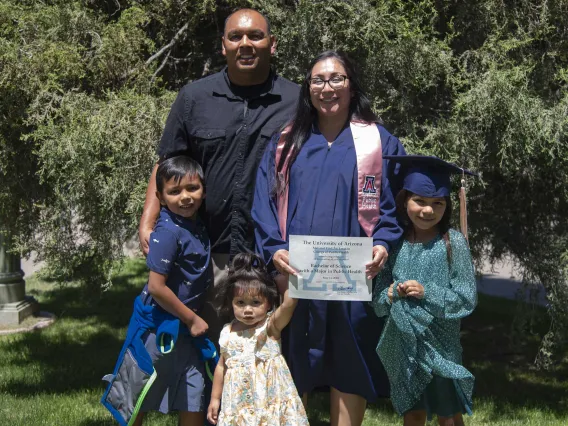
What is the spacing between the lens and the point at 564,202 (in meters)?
5.39

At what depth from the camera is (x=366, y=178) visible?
3305mm

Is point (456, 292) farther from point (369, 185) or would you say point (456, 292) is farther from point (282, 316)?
point (282, 316)

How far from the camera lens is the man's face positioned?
143 inches

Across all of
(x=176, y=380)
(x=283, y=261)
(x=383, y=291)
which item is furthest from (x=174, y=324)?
(x=383, y=291)

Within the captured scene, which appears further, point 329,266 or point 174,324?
point 174,324

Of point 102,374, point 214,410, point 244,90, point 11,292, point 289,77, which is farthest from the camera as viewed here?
point 11,292

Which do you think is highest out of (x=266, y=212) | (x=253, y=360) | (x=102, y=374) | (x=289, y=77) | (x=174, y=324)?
(x=289, y=77)

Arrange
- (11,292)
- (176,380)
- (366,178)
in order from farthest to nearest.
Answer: (11,292) < (176,380) < (366,178)

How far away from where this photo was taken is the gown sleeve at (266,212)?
10.8 ft

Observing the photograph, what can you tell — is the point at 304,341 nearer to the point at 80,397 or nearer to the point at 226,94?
the point at 226,94

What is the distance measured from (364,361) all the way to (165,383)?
0.96 metres

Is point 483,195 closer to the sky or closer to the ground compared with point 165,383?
closer to the sky

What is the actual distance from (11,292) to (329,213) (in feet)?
17.9

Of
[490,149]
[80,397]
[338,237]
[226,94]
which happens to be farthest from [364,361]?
[80,397]
